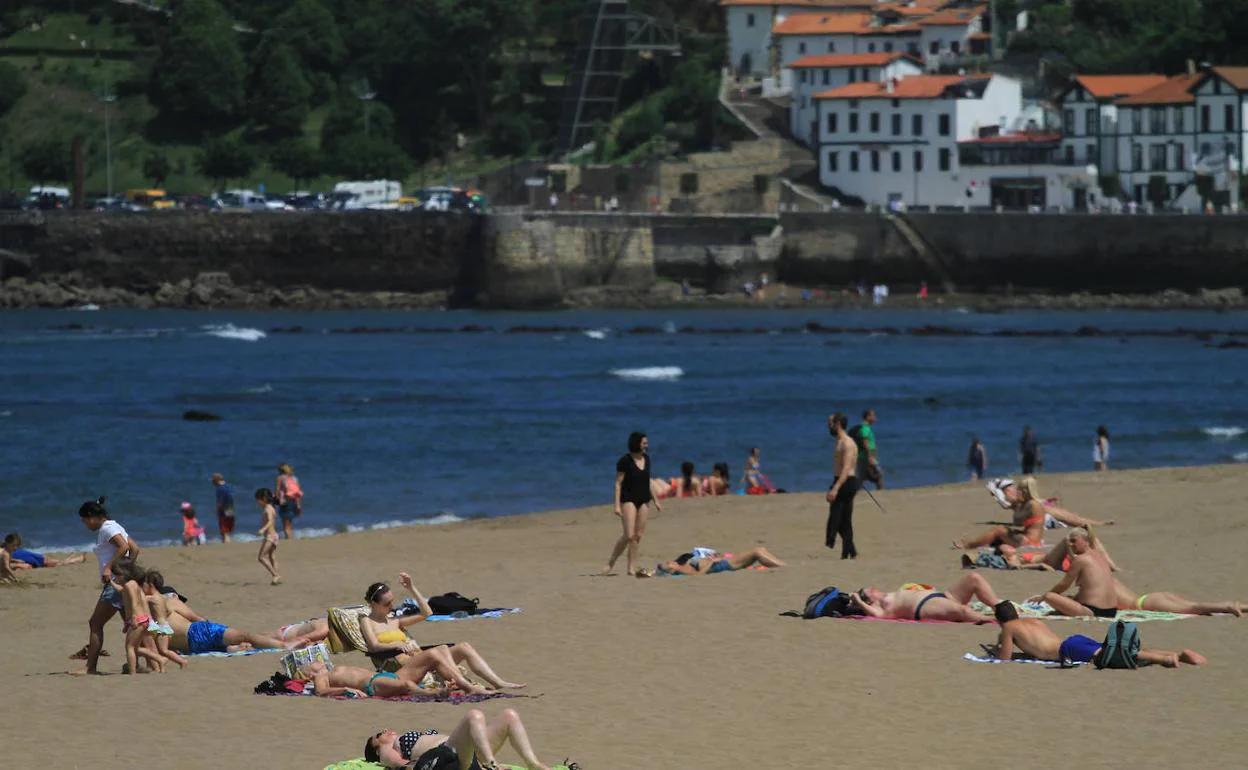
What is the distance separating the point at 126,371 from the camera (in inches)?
2144

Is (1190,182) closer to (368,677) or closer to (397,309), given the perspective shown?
(397,309)

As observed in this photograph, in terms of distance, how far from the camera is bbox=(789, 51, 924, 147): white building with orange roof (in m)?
86.3

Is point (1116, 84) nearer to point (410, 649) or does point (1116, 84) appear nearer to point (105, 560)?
point (105, 560)

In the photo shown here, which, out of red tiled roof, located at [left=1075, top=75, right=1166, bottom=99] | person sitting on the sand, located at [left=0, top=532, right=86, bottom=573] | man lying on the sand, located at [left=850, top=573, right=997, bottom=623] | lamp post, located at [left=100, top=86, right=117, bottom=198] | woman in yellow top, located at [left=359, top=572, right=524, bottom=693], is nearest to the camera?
Answer: woman in yellow top, located at [left=359, top=572, right=524, bottom=693]

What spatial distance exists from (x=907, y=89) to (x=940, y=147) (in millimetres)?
2814

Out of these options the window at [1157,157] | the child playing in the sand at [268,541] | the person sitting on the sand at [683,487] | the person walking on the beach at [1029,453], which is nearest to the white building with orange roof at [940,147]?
the window at [1157,157]

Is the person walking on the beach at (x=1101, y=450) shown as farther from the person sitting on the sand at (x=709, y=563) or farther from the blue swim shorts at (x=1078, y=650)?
the blue swim shorts at (x=1078, y=650)

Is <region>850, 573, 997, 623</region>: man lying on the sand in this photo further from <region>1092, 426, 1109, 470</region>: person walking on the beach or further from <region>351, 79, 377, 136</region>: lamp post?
<region>351, 79, 377, 136</region>: lamp post

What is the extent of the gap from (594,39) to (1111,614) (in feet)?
268

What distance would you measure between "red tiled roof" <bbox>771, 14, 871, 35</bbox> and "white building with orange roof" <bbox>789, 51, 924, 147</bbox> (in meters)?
5.35

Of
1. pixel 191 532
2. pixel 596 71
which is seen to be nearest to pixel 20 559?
pixel 191 532

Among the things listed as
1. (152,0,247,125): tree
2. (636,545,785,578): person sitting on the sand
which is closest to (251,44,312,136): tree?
(152,0,247,125): tree

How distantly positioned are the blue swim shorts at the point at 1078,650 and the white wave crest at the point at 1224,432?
24.1 meters

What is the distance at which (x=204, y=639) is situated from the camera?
14672mm
